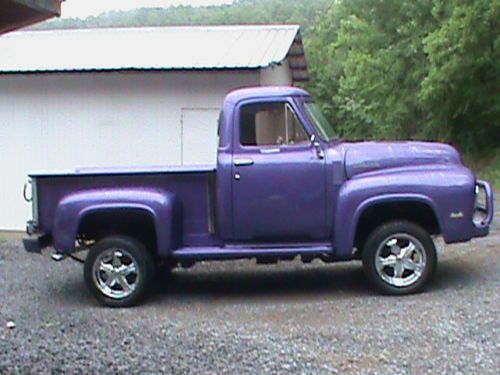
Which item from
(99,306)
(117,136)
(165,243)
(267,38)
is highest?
(267,38)

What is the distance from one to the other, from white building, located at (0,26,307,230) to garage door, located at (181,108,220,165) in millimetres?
16

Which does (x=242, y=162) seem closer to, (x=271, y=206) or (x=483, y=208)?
(x=271, y=206)

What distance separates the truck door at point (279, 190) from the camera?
8.21 m

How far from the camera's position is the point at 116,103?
13.7 meters

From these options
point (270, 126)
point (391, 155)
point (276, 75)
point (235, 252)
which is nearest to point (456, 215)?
point (391, 155)

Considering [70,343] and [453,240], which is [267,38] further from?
[70,343]

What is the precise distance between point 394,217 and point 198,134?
5.70 metres

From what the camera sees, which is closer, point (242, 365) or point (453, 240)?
point (242, 365)

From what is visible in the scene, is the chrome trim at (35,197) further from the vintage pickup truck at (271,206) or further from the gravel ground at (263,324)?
the gravel ground at (263,324)

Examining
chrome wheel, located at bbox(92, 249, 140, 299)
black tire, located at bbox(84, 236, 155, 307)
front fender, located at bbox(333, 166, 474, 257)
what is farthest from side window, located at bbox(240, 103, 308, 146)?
chrome wheel, located at bbox(92, 249, 140, 299)

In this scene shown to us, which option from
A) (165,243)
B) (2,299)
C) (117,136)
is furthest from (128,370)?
(117,136)

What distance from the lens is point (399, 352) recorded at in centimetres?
603

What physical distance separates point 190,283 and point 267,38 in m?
6.62

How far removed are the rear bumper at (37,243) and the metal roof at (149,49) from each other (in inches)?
201
